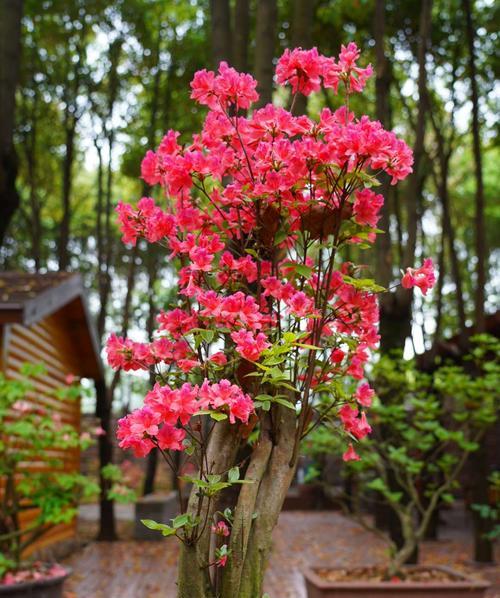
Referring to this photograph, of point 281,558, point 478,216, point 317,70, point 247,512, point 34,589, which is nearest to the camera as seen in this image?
point 247,512

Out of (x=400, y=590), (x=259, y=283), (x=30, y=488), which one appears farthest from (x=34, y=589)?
(x=259, y=283)

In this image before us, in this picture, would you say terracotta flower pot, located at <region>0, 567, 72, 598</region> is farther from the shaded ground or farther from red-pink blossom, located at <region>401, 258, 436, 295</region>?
red-pink blossom, located at <region>401, 258, 436, 295</region>

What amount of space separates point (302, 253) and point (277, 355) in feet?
1.81

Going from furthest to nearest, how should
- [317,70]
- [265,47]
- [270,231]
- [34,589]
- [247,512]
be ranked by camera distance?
[34,589] → [265,47] → [270,231] → [317,70] → [247,512]

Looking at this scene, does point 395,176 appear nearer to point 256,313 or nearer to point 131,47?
point 256,313

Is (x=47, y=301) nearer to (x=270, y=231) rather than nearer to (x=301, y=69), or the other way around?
(x=270, y=231)

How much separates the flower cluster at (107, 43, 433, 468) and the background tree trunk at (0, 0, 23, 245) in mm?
7176

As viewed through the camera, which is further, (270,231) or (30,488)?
(30,488)

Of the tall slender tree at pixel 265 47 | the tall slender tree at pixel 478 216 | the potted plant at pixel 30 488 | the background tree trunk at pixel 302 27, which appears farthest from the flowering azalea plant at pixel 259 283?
the tall slender tree at pixel 478 216

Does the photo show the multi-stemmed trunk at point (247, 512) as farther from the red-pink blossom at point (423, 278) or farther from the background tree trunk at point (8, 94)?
the background tree trunk at point (8, 94)

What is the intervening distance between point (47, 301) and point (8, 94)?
2852 millimetres

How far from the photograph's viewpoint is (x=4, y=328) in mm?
9117

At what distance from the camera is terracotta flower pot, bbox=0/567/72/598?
6566 mm

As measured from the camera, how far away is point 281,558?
1177 centimetres
